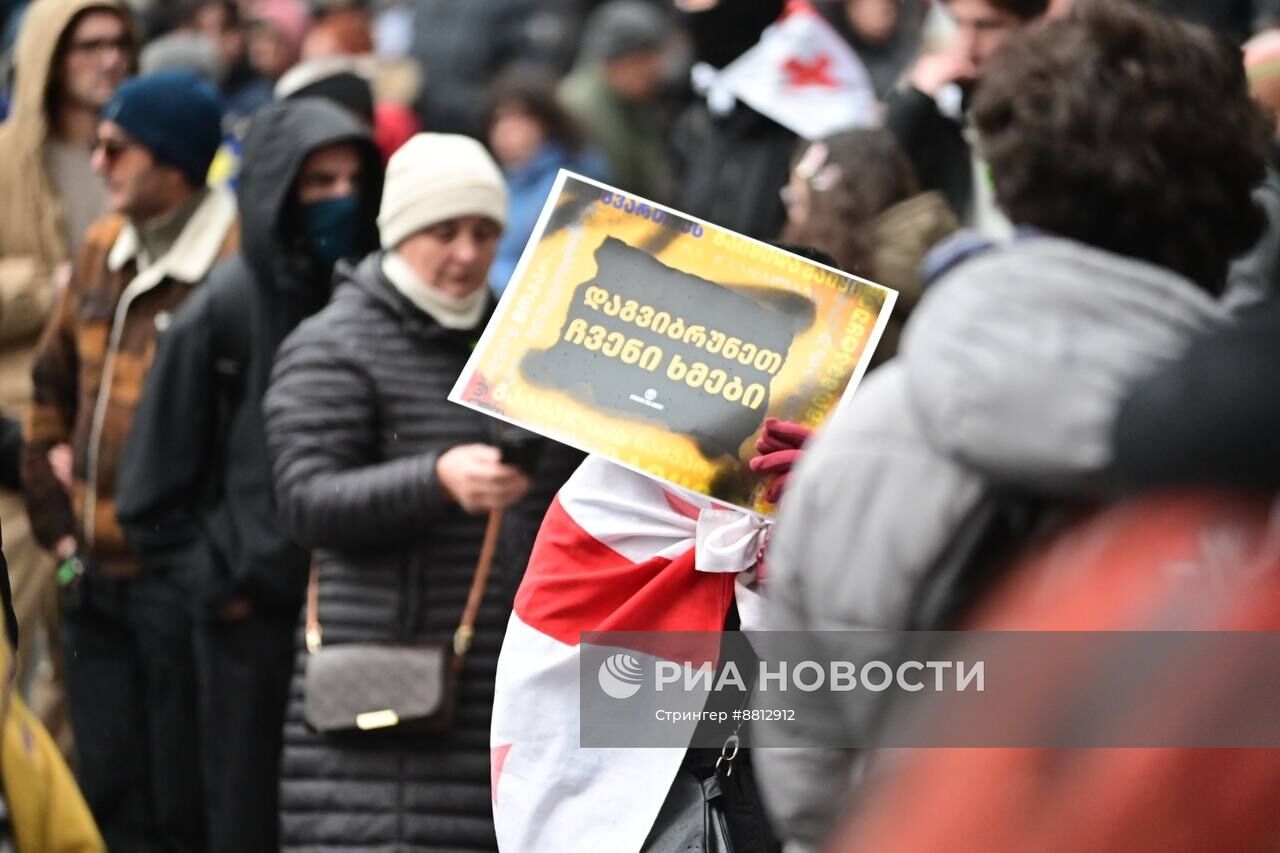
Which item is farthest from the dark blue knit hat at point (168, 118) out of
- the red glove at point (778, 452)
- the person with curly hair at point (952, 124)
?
the red glove at point (778, 452)

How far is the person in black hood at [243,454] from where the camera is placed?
5695 mm

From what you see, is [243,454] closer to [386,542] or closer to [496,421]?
[386,542]

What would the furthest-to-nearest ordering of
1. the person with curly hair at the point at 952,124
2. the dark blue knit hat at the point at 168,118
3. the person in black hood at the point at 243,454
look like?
1. the dark blue knit hat at the point at 168,118
2. the person with curly hair at the point at 952,124
3. the person in black hood at the point at 243,454

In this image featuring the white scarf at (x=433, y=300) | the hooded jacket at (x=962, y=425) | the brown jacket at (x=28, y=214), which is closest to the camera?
the hooded jacket at (x=962, y=425)

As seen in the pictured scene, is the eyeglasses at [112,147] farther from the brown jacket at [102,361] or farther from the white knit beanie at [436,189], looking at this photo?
the white knit beanie at [436,189]

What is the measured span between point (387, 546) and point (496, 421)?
0.45 metres

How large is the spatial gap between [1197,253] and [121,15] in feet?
19.4

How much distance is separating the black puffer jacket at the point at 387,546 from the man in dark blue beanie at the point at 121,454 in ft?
3.72

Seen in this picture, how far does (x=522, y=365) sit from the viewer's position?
11.3 ft

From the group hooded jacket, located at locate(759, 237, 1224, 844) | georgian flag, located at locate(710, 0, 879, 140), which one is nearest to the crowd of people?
hooded jacket, located at locate(759, 237, 1224, 844)

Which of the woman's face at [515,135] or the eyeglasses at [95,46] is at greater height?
the eyeglasses at [95,46]

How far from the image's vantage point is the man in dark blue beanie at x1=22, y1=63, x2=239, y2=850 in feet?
20.1

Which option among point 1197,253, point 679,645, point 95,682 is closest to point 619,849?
point 679,645
